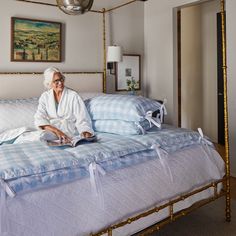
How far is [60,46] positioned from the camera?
3.29 meters

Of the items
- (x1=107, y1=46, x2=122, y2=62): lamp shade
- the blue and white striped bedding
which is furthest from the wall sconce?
the blue and white striped bedding

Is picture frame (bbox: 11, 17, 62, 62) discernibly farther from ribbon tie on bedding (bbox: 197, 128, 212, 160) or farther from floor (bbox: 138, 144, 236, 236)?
floor (bbox: 138, 144, 236, 236)

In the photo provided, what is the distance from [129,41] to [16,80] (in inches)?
65.1

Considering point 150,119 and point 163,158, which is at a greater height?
point 150,119

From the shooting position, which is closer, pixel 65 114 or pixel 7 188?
pixel 7 188

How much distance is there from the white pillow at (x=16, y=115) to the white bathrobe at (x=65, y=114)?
0.47 ft

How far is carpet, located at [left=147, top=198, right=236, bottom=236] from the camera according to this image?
7.47 ft

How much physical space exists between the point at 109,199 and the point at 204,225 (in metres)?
1.20

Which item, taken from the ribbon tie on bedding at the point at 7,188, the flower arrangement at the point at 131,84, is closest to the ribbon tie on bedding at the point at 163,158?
the ribbon tie on bedding at the point at 7,188

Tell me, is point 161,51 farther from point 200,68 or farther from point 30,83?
point 30,83

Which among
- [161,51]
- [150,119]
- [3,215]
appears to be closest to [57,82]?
[150,119]

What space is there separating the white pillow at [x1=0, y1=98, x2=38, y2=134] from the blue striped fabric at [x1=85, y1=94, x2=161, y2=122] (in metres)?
0.50

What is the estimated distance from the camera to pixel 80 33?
347 cm

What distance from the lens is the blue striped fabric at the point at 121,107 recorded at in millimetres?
2164
